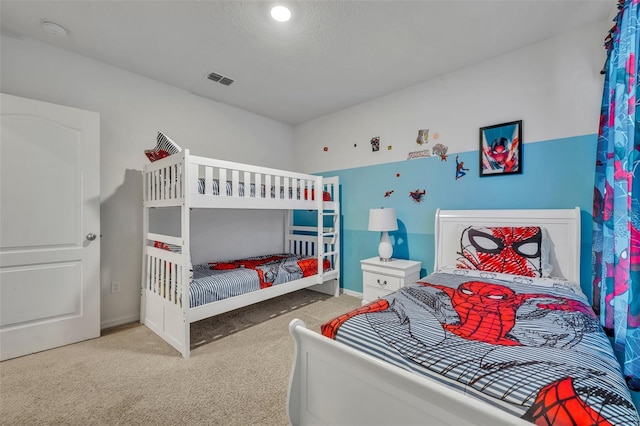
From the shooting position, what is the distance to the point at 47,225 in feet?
7.28

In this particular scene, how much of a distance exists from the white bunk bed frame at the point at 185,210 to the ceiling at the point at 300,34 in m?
0.96

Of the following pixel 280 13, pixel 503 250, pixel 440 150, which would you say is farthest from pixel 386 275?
pixel 280 13

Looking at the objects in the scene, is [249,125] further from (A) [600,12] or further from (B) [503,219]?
(A) [600,12]

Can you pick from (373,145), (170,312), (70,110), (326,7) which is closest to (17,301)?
(170,312)

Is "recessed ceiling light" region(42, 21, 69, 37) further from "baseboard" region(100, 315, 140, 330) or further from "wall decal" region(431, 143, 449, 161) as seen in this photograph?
"wall decal" region(431, 143, 449, 161)

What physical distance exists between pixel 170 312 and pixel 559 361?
2459 millimetres

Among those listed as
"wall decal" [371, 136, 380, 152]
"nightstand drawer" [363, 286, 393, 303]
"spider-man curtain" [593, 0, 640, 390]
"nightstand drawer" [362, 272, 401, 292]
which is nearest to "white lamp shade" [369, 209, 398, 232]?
"nightstand drawer" [362, 272, 401, 292]

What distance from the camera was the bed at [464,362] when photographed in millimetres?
795

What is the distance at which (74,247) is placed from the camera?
2328 mm

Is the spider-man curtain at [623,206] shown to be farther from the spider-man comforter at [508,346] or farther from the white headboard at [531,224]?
the white headboard at [531,224]

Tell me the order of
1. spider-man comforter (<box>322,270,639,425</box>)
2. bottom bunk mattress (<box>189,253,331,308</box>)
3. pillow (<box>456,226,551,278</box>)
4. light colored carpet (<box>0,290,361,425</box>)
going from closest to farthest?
spider-man comforter (<box>322,270,639,425</box>), light colored carpet (<box>0,290,361,425</box>), pillow (<box>456,226,551,278</box>), bottom bunk mattress (<box>189,253,331,308</box>)

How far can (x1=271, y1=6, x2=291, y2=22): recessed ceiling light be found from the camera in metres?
1.91

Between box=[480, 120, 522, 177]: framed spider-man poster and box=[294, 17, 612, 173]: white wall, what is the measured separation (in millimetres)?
67

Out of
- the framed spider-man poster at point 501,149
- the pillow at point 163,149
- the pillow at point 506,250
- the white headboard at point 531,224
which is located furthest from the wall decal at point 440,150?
the pillow at point 163,149
